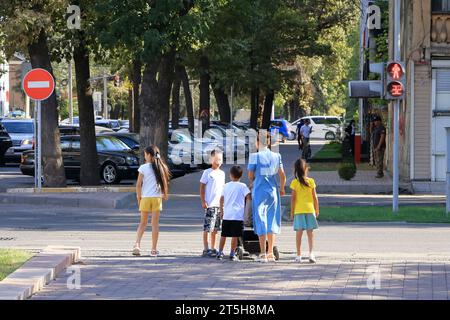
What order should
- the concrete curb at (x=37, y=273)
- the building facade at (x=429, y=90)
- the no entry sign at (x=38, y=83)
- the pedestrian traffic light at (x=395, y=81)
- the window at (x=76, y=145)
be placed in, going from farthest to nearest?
the window at (x=76, y=145)
the building facade at (x=429, y=90)
the no entry sign at (x=38, y=83)
the pedestrian traffic light at (x=395, y=81)
the concrete curb at (x=37, y=273)

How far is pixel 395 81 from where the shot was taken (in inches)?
890

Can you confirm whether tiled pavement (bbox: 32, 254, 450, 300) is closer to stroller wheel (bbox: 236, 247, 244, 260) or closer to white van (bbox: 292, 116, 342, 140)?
stroller wheel (bbox: 236, 247, 244, 260)

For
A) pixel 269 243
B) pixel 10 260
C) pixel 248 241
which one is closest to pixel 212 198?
pixel 248 241

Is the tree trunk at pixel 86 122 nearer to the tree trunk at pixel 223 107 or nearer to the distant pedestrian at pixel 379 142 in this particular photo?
the distant pedestrian at pixel 379 142

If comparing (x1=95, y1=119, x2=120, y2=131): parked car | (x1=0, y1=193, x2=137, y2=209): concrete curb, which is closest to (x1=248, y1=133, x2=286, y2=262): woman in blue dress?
(x1=0, y1=193, x2=137, y2=209): concrete curb

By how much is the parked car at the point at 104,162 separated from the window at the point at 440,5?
10.2 metres

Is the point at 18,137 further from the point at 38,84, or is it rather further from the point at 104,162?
the point at 38,84

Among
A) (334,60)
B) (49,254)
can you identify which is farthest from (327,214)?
(334,60)

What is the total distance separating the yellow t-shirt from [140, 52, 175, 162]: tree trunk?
1479 centimetres

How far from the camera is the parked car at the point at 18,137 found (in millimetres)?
44422

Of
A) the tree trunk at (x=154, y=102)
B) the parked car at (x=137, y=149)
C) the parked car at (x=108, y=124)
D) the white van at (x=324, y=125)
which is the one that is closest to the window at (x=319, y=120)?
the white van at (x=324, y=125)

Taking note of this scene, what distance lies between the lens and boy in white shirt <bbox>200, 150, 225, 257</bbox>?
15.7 metres

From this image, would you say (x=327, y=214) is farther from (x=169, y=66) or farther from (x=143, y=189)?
(x=169, y=66)

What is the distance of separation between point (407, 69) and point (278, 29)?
81.0 feet
